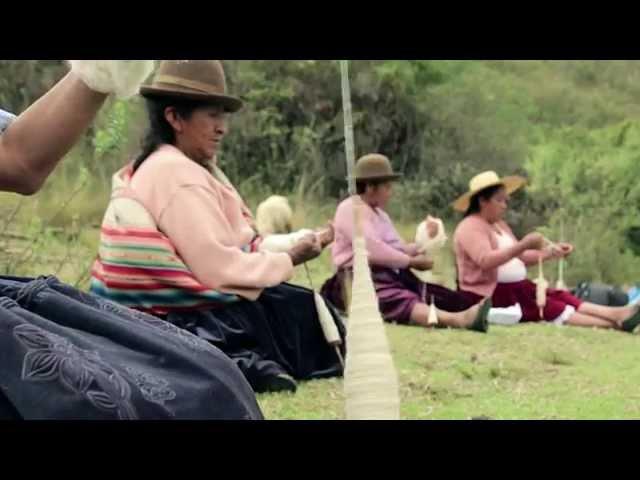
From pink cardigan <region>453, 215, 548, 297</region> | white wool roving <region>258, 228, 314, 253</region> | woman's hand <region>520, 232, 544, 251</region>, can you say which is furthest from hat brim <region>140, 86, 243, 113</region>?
pink cardigan <region>453, 215, 548, 297</region>

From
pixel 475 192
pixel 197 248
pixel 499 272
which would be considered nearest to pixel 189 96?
pixel 197 248

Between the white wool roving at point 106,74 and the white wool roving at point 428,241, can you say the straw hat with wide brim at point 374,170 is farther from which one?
the white wool roving at point 106,74

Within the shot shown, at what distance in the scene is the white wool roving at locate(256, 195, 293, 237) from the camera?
19.5 feet

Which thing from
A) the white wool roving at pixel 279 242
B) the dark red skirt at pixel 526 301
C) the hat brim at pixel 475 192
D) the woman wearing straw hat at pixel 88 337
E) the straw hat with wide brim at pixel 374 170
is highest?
the woman wearing straw hat at pixel 88 337

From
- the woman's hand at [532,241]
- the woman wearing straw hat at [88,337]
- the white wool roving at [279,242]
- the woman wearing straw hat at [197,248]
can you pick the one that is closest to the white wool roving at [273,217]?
the white wool roving at [279,242]

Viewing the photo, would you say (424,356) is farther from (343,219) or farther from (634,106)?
(634,106)

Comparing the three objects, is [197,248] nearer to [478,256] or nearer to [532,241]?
[532,241]

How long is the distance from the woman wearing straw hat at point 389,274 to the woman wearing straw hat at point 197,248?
1718 millimetres

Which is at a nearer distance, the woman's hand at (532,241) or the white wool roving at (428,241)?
the woman's hand at (532,241)

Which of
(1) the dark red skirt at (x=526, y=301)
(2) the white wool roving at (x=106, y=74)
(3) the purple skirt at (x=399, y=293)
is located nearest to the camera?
(2) the white wool roving at (x=106, y=74)

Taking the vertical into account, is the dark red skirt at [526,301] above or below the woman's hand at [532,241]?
below

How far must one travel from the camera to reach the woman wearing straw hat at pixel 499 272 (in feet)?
20.7

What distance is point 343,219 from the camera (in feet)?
19.7
